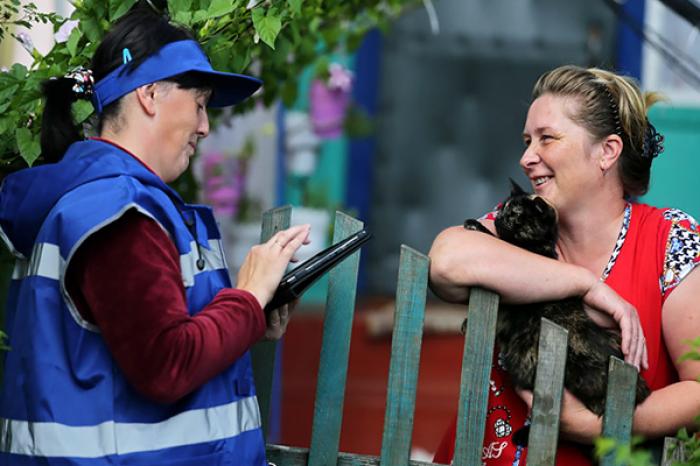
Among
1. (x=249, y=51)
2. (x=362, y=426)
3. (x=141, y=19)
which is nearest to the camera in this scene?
(x=141, y=19)

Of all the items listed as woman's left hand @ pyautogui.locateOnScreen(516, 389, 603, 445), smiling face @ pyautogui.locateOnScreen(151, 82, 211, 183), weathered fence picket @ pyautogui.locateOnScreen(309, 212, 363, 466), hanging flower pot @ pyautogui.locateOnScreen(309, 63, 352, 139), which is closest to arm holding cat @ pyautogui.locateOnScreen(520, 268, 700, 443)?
woman's left hand @ pyautogui.locateOnScreen(516, 389, 603, 445)

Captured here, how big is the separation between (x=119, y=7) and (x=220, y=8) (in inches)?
11.1

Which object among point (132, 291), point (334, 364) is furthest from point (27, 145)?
point (334, 364)

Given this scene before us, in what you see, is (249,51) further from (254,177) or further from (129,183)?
(254,177)

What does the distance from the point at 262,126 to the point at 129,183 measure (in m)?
4.80

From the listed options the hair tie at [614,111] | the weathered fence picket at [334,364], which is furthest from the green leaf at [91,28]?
the hair tie at [614,111]

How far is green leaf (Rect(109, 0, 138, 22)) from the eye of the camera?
2.99 meters

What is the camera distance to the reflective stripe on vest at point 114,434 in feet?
7.54

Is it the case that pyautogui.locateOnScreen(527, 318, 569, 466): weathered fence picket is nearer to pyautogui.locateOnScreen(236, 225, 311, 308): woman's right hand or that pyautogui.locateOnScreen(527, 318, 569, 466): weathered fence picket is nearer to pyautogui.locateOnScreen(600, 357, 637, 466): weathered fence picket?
pyautogui.locateOnScreen(600, 357, 637, 466): weathered fence picket

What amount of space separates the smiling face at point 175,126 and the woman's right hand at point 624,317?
3.59 ft

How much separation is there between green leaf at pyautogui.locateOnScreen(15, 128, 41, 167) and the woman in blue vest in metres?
0.28

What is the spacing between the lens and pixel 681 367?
280 centimetres

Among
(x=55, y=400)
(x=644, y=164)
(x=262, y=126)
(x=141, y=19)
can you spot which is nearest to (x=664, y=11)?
(x=262, y=126)

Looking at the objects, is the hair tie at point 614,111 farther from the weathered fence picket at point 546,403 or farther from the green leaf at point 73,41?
the green leaf at point 73,41
